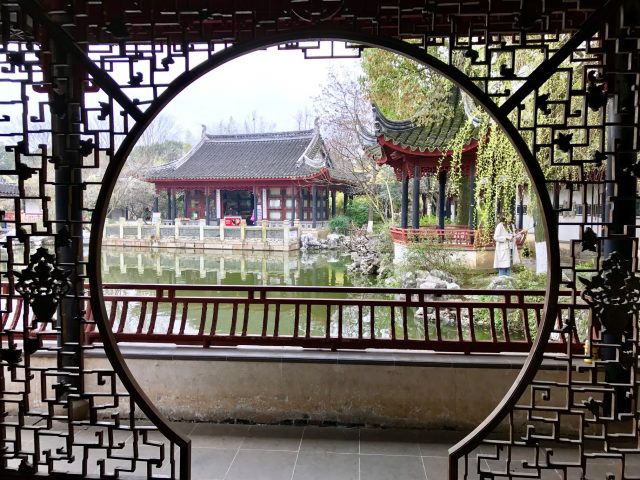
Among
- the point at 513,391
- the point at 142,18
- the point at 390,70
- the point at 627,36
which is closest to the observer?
the point at 627,36

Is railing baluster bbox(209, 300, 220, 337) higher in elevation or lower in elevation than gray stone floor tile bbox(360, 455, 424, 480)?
higher

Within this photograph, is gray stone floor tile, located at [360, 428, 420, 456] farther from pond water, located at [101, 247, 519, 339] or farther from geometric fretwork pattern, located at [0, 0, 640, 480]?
pond water, located at [101, 247, 519, 339]

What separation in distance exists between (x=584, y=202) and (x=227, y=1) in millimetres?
1786

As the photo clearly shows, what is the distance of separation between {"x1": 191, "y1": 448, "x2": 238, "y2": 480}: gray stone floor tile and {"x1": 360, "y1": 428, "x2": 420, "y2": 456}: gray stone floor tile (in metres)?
0.75

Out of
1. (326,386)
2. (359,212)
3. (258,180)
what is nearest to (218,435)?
(326,386)

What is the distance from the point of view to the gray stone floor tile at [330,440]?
8.76ft

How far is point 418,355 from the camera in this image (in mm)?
3035

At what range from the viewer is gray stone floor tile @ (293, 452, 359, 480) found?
240 centimetres

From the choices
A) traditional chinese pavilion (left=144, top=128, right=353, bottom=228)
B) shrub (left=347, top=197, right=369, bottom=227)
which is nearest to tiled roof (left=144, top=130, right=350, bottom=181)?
traditional chinese pavilion (left=144, top=128, right=353, bottom=228)

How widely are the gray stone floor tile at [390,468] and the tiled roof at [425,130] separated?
650cm

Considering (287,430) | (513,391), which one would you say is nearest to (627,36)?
(513,391)

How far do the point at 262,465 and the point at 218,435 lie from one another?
0.46 m

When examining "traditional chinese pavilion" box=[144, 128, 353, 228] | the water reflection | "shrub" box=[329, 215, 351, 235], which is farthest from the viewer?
"traditional chinese pavilion" box=[144, 128, 353, 228]

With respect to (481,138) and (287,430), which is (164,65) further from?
(481,138)
